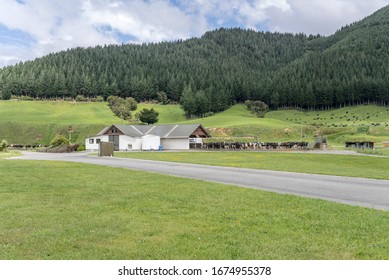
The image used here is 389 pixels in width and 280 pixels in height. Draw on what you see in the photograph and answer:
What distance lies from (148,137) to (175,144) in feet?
21.6

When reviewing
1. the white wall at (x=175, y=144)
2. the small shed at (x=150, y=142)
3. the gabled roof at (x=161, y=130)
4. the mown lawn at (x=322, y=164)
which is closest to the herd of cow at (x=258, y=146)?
the white wall at (x=175, y=144)

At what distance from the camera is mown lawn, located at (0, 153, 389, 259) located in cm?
831

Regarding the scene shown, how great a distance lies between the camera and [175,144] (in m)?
89.2

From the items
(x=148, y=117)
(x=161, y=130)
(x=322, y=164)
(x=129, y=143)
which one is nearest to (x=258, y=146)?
(x=161, y=130)

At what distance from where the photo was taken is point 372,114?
147750mm

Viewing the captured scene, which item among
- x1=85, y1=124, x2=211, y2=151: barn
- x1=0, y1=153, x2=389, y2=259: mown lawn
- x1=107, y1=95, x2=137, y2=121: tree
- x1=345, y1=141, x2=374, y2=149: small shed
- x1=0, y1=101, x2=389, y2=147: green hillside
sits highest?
x1=107, y1=95, x2=137, y2=121: tree

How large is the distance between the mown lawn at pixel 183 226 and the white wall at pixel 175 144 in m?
71.1

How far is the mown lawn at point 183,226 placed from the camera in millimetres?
8312

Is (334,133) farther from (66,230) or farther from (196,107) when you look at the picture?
(66,230)

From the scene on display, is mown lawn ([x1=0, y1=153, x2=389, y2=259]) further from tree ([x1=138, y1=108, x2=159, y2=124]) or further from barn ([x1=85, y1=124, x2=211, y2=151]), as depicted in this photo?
tree ([x1=138, y1=108, x2=159, y2=124])

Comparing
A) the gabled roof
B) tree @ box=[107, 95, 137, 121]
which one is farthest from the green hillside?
the gabled roof

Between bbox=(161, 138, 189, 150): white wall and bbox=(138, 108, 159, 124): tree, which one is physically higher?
bbox=(138, 108, 159, 124): tree

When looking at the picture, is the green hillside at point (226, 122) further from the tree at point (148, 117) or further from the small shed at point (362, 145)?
the tree at point (148, 117)
